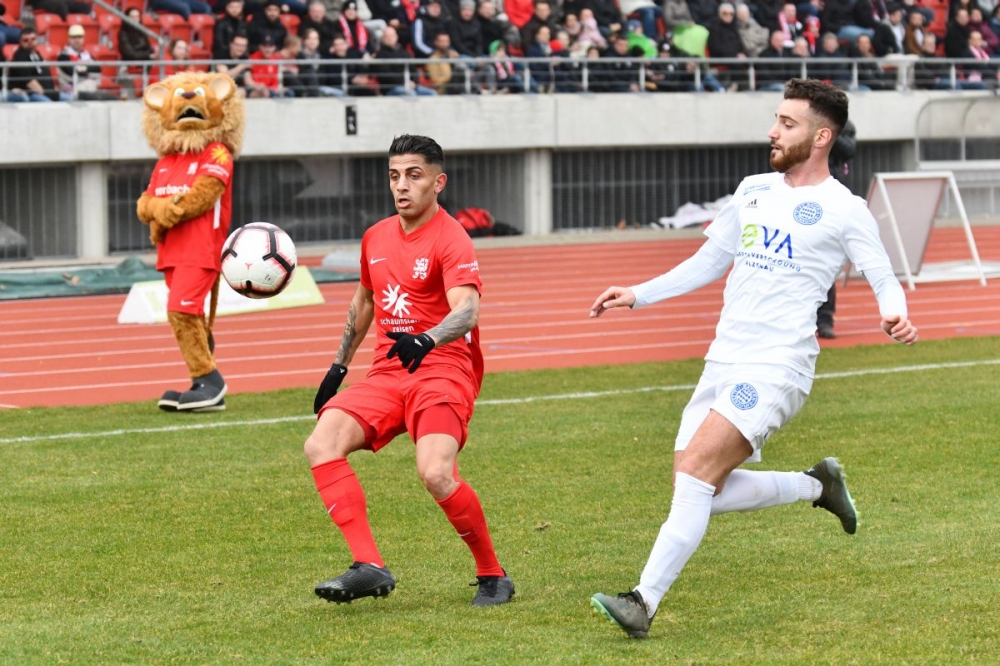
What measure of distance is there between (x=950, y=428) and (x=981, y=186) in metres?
21.7

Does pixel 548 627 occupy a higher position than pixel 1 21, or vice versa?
pixel 1 21

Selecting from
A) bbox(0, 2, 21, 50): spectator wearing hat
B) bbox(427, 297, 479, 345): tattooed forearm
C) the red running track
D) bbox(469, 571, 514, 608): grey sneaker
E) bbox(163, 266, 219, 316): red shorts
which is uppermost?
bbox(0, 2, 21, 50): spectator wearing hat

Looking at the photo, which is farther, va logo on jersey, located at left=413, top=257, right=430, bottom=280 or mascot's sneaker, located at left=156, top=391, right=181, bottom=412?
mascot's sneaker, located at left=156, top=391, right=181, bottom=412

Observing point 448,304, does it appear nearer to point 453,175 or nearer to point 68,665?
point 68,665

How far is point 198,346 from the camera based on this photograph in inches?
461

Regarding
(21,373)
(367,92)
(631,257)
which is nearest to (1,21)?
(367,92)

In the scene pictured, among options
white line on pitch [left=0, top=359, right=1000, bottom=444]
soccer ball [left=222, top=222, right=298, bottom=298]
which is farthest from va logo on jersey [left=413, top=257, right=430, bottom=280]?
white line on pitch [left=0, top=359, right=1000, bottom=444]

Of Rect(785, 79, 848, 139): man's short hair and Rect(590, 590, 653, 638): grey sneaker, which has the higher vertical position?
Rect(785, 79, 848, 139): man's short hair

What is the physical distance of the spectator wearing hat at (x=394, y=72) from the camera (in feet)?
87.8

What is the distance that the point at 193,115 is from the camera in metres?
12.0

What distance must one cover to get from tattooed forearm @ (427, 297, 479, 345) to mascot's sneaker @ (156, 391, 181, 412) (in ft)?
19.3

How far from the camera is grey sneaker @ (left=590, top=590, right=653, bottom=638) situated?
559cm

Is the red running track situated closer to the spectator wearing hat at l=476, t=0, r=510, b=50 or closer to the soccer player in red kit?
the soccer player in red kit

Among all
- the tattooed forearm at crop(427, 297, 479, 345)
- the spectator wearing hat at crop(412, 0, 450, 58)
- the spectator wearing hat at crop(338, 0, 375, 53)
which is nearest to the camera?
the tattooed forearm at crop(427, 297, 479, 345)
